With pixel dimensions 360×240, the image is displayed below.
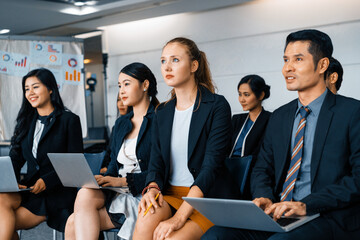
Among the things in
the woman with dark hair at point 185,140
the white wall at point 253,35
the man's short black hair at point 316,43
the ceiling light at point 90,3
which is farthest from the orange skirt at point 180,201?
the ceiling light at point 90,3

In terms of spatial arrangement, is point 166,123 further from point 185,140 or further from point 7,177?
point 7,177

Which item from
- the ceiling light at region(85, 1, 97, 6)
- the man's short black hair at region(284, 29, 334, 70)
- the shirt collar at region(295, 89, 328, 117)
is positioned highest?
the ceiling light at region(85, 1, 97, 6)

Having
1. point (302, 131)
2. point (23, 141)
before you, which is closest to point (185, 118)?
point (302, 131)

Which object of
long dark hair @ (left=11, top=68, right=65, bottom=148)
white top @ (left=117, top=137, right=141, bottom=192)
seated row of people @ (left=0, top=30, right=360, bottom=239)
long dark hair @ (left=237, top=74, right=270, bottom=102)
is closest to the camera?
seated row of people @ (left=0, top=30, right=360, bottom=239)

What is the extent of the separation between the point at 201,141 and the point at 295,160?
530 mm

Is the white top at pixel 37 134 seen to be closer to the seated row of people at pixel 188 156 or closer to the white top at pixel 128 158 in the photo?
the seated row of people at pixel 188 156

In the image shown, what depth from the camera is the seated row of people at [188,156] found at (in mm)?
1819

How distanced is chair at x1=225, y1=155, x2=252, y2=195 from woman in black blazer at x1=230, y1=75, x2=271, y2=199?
1442 mm

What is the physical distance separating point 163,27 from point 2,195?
4995 mm

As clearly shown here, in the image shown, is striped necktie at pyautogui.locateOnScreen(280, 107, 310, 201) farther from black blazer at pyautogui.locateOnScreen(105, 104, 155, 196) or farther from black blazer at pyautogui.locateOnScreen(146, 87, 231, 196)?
black blazer at pyautogui.locateOnScreen(105, 104, 155, 196)

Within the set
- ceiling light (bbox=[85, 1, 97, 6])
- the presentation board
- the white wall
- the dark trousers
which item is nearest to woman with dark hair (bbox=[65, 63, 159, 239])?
the dark trousers

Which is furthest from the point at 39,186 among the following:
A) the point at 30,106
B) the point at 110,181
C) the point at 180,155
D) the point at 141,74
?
the point at 180,155

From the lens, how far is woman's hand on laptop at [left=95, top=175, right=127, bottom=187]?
2.57m

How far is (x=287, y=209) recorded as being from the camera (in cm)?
170
